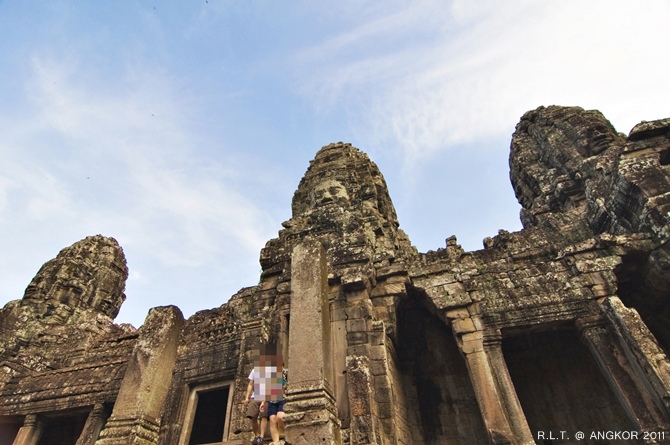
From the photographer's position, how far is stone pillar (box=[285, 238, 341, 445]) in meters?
4.78

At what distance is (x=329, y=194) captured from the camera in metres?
11.1

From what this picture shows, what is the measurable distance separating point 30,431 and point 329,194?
1057 centimetres

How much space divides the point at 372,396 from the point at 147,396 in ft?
11.8

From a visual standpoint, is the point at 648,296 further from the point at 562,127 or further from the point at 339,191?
the point at 339,191

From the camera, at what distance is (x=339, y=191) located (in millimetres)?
11266

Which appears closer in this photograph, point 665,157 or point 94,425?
point 665,157

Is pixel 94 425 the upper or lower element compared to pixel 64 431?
lower

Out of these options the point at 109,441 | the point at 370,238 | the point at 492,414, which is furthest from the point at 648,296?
the point at 109,441

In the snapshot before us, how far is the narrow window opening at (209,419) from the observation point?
11.7 metres

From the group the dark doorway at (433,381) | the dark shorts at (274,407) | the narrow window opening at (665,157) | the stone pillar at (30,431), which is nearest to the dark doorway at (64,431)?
the stone pillar at (30,431)

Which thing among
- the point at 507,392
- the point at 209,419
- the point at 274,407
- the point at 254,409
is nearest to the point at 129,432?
the point at 254,409

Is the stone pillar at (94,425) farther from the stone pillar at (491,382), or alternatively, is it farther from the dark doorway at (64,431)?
the stone pillar at (491,382)

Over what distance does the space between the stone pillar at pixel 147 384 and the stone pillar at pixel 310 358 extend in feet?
8.23

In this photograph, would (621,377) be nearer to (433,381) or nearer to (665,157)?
(433,381)
